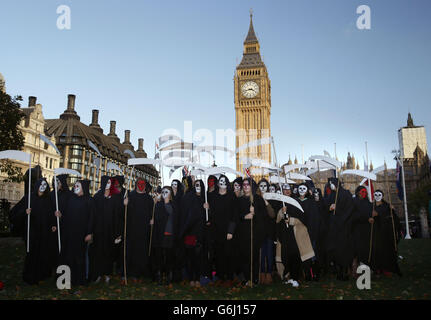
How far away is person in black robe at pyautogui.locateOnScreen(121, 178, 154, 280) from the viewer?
8.66 m

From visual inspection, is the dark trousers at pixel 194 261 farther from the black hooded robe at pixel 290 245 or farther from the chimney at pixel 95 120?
the chimney at pixel 95 120

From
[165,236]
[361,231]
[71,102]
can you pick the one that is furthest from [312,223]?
[71,102]

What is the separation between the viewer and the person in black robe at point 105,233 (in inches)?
332

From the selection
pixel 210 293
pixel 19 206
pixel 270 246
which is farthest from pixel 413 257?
pixel 19 206

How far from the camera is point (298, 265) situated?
845 cm

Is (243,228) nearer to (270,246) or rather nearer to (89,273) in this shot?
(270,246)

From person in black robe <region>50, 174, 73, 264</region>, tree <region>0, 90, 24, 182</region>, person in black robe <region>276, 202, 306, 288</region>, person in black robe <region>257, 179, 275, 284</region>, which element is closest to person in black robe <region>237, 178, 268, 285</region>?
person in black robe <region>257, 179, 275, 284</region>

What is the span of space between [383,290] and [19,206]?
314 inches

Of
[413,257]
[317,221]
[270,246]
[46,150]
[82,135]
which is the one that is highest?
[82,135]

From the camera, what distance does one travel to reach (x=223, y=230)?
8336 mm

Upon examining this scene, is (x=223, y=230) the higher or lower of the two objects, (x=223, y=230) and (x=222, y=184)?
the lower

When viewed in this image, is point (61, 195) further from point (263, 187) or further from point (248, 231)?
point (263, 187)

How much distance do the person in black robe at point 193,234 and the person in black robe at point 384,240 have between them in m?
4.42

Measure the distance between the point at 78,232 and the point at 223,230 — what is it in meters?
3.21
